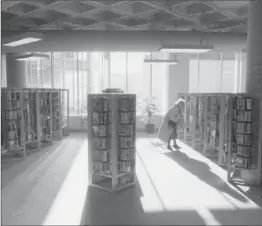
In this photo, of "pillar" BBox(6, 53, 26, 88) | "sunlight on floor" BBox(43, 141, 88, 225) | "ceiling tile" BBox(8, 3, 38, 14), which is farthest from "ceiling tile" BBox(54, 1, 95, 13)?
"pillar" BBox(6, 53, 26, 88)

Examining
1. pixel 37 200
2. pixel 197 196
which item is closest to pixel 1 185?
pixel 37 200

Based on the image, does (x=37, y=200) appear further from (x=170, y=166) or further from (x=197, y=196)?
(x=170, y=166)

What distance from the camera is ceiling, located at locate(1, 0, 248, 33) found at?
6502mm

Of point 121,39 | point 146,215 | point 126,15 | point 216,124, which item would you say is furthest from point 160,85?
point 146,215

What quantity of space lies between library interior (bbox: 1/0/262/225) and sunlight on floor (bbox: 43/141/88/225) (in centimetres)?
2

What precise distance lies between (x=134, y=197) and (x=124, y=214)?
63 centimetres

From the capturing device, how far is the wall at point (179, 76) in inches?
466

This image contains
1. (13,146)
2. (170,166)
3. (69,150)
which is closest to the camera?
(170,166)

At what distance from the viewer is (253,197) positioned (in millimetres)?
4246

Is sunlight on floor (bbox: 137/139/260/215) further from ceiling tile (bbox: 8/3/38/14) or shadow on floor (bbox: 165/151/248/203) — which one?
ceiling tile (bbox: 8/3/38/14)

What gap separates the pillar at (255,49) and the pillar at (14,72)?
332 inches

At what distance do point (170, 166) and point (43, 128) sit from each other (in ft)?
14.3

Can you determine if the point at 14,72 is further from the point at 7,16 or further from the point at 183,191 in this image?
the point at 183,191

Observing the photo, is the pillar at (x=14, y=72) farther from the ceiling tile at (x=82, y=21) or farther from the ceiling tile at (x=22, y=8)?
the ceiling tile at (x=22, y=8)
